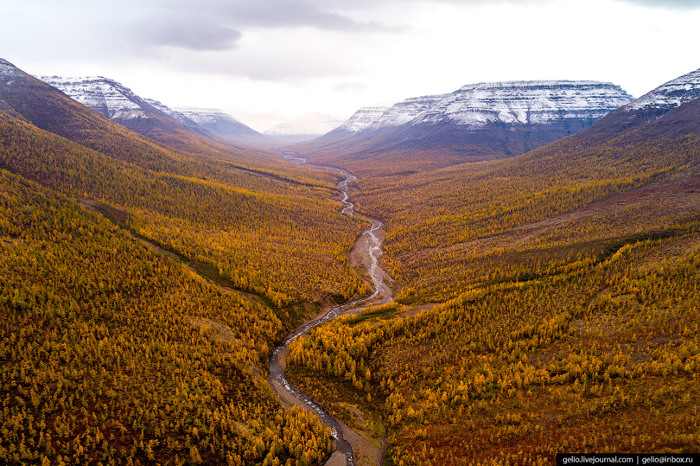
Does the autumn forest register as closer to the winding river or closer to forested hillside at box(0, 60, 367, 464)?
forested hillside at box(0, 60, 367, 464)

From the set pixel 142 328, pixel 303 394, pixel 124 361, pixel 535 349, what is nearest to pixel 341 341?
pixel 303 394

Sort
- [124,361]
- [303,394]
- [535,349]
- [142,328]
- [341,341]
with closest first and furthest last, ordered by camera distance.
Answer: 1. [124,361]
2. [303,394]
3. [535,349]
4. [142,328]
5. [341,341]

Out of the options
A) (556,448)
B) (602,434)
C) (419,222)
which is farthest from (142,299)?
(419,222)

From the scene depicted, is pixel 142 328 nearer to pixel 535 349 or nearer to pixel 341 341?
pixel 341 341

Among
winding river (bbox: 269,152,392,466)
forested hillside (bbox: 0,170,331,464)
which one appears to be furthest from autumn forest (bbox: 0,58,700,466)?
winding river (bbox: 269,152,392,466)

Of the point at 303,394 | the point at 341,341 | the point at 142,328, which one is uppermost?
the point at 142,328

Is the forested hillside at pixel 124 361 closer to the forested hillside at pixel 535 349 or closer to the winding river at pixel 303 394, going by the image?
the winding river at pixel 303 394

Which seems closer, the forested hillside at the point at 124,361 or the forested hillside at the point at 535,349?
the forested hillside at the point at 535,349

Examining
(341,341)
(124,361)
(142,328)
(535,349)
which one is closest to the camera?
(124,361)

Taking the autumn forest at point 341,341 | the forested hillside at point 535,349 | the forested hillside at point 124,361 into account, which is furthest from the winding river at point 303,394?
the forested hillside at point 124,361

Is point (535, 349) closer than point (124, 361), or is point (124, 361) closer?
point (124, 361)

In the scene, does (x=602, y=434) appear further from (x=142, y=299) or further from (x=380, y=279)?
(x=142, y=299)

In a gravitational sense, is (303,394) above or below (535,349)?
below
